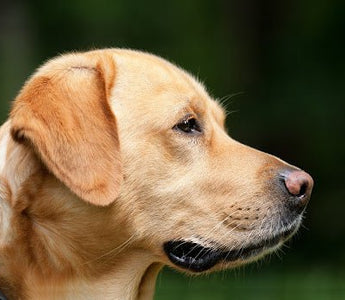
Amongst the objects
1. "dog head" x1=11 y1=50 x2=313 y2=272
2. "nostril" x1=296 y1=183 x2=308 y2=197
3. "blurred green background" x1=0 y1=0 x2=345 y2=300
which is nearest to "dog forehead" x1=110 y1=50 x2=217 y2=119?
"dog head" x1=11 y1=50 x2=313 y2=272

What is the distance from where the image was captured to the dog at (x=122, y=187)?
397cm

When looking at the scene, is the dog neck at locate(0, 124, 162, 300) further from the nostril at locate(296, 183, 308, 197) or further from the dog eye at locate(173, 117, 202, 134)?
the nostril at locate(296, 183, 308, 197)

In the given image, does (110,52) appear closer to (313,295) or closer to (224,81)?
(313,295)

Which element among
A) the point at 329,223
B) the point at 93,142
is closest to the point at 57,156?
the point at 93,142

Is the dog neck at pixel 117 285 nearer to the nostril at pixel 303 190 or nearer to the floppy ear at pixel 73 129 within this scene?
the floppy ear at pixel 73 129

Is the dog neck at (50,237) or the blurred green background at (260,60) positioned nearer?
the dog neck at (50,237)

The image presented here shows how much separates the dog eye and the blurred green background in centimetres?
442

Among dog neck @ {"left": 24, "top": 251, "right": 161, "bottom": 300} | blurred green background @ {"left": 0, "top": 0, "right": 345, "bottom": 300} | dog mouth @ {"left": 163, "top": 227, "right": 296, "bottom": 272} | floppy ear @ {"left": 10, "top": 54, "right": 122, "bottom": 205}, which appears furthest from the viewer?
blurred green background @ {"left": 0, "top": 0, "right": 345, "bottom": 300}

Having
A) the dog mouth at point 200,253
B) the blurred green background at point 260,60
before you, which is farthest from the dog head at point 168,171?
the blurred green background at point 260,60

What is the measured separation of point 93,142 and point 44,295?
698 mm

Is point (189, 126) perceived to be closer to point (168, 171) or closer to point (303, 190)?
point (168, 171)

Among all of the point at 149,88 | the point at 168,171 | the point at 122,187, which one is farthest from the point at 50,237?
the point at 149,88

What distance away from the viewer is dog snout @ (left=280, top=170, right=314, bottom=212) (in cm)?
424

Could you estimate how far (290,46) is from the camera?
549 inches
